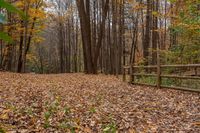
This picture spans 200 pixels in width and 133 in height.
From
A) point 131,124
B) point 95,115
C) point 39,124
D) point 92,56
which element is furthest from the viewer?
point 92,56

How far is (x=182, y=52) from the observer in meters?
14.4

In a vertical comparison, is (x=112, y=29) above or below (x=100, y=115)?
above

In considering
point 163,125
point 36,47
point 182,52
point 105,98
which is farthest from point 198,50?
point 36,47

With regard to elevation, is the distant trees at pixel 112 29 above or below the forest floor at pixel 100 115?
above

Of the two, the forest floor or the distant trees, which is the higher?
the distant trees

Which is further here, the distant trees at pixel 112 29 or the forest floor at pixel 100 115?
the distant trees at pixel 112 29

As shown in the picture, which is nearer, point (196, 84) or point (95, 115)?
point (95, 115)

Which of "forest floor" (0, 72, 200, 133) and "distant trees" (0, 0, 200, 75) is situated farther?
"distant trees" (0, 0, 200, 75)

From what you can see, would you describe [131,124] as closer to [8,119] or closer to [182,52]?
[8,119]

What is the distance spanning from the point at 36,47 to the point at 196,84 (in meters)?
45.8

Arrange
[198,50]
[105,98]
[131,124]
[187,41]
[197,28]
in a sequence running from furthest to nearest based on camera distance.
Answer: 1. [187,41]
2. [198,50]
3. [197,28]
4. [105,98]
5. [131,124]

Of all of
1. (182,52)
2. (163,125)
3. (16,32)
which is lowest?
(163,125)

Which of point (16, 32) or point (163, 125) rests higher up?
point (16, 32)

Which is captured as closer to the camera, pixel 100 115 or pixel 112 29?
pixel 100 115
